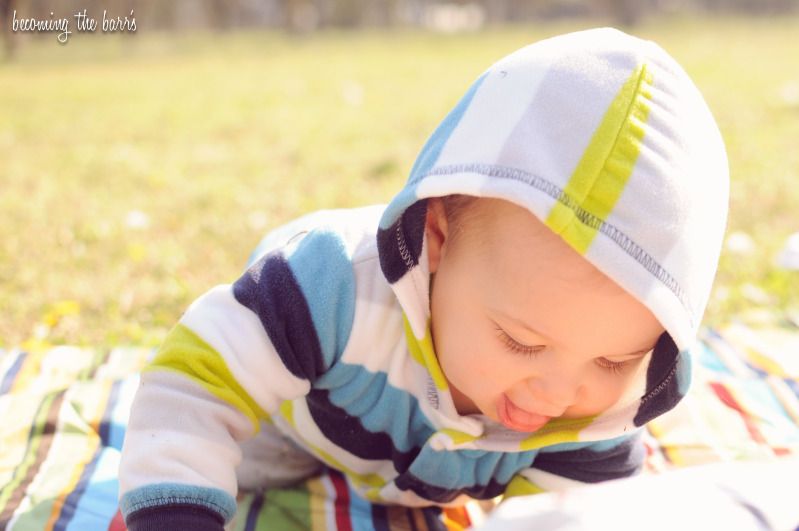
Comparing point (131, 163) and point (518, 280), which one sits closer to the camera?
point (518, 280)

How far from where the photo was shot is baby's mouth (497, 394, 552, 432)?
4.53ft

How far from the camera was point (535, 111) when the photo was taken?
4.18ft

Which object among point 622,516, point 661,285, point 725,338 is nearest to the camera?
point 622,516

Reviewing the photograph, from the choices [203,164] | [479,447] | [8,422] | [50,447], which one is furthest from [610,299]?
[203,164]

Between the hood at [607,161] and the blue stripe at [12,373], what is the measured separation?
4.04 ft

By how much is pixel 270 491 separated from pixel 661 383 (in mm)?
808

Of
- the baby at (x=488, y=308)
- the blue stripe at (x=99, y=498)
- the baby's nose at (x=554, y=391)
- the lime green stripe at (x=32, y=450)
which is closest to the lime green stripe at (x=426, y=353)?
the baby at (x=488, y=308)

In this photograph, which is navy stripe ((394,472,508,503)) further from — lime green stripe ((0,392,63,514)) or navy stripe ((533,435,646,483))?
lime green stripe ((0,392,63,514))

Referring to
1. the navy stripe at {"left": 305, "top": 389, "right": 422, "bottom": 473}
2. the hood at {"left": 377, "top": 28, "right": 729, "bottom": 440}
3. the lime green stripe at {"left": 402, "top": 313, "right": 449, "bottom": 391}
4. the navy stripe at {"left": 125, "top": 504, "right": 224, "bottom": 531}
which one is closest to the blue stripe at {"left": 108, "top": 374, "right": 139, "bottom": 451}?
the navy stripe at {"left": 305, "top": 389, "right": 422, "bottom": 473}

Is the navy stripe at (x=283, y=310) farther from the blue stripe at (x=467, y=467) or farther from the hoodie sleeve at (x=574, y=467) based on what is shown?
the hoodie sleeve at (x=574, y=467)

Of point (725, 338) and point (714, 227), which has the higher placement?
point (714, 227)

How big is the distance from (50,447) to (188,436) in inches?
26.8

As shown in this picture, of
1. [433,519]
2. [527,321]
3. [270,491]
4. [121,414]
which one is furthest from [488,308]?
[121,414]

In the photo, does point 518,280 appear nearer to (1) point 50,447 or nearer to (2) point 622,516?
(2) point 622,516
